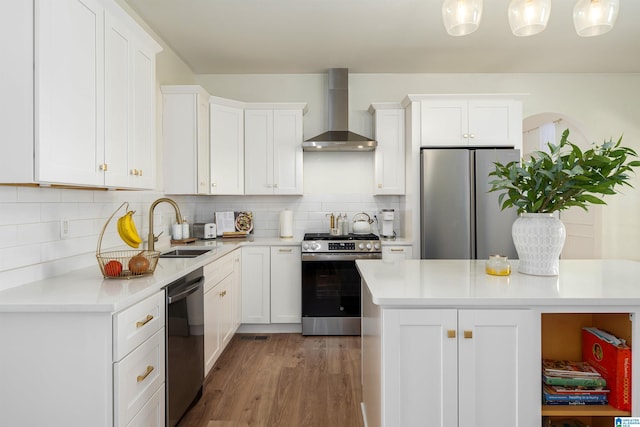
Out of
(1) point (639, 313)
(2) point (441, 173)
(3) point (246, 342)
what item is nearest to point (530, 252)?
(1) point (639, 313)

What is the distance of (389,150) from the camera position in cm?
407

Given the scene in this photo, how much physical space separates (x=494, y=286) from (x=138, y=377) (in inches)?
65.0

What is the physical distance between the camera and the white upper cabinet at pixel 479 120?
3.74m

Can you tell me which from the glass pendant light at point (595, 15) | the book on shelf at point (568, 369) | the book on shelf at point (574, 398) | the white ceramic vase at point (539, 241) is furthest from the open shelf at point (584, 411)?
the glass pendant light at point (595, 15)

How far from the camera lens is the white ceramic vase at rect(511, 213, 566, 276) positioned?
5.89 feet

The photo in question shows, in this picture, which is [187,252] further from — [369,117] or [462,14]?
[462,14]

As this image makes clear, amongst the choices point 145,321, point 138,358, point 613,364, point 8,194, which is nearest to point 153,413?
point 138,358

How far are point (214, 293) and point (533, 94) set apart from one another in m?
4.21

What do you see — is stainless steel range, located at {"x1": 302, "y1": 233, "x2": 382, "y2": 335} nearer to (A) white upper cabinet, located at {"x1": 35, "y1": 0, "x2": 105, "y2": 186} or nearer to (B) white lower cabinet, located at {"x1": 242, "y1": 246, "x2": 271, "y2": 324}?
(B) white lower cabinet, located at {"x1": 242, "y1": 246, "x2": 271, "y2": 324}

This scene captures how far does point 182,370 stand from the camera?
7.00ft

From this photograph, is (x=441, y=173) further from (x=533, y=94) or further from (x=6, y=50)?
(x=6, y=50)

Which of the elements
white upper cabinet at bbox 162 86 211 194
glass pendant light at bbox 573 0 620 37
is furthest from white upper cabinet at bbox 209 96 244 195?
glass pendant light at bbox 573 0 620 37

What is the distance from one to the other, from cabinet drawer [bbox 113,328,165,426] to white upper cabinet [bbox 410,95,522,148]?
9.96 ft

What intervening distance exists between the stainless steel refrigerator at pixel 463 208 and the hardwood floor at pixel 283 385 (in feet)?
4.41
